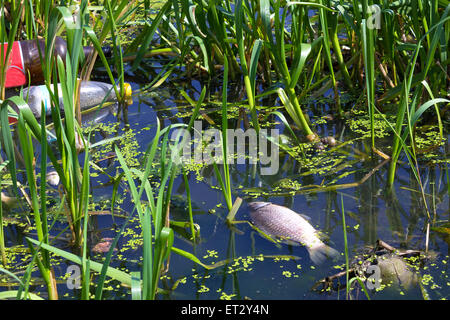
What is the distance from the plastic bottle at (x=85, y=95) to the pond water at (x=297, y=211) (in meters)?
0.43

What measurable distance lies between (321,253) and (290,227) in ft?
0.44

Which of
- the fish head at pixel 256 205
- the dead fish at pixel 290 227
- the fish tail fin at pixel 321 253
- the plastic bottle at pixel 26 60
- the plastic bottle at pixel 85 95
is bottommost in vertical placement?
the fish tail fin at pixel 321 253

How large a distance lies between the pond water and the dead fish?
0.09 feet

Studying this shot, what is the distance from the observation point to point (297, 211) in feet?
6.23

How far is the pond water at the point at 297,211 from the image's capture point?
5.08 feet

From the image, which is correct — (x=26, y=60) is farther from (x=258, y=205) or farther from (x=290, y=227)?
(x=290, y=227)

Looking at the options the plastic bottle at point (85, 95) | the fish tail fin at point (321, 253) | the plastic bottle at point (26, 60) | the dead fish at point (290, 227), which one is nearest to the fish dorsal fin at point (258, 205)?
the dead fish at point (290, 227)

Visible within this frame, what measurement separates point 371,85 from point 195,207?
2.41ft

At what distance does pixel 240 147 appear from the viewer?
233 cm

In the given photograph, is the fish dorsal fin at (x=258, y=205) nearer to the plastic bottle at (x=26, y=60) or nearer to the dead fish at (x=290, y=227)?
the dead fish at (x=290, y=227)

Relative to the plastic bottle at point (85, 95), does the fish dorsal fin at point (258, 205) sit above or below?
below

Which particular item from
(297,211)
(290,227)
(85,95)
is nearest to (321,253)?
(290,227)
